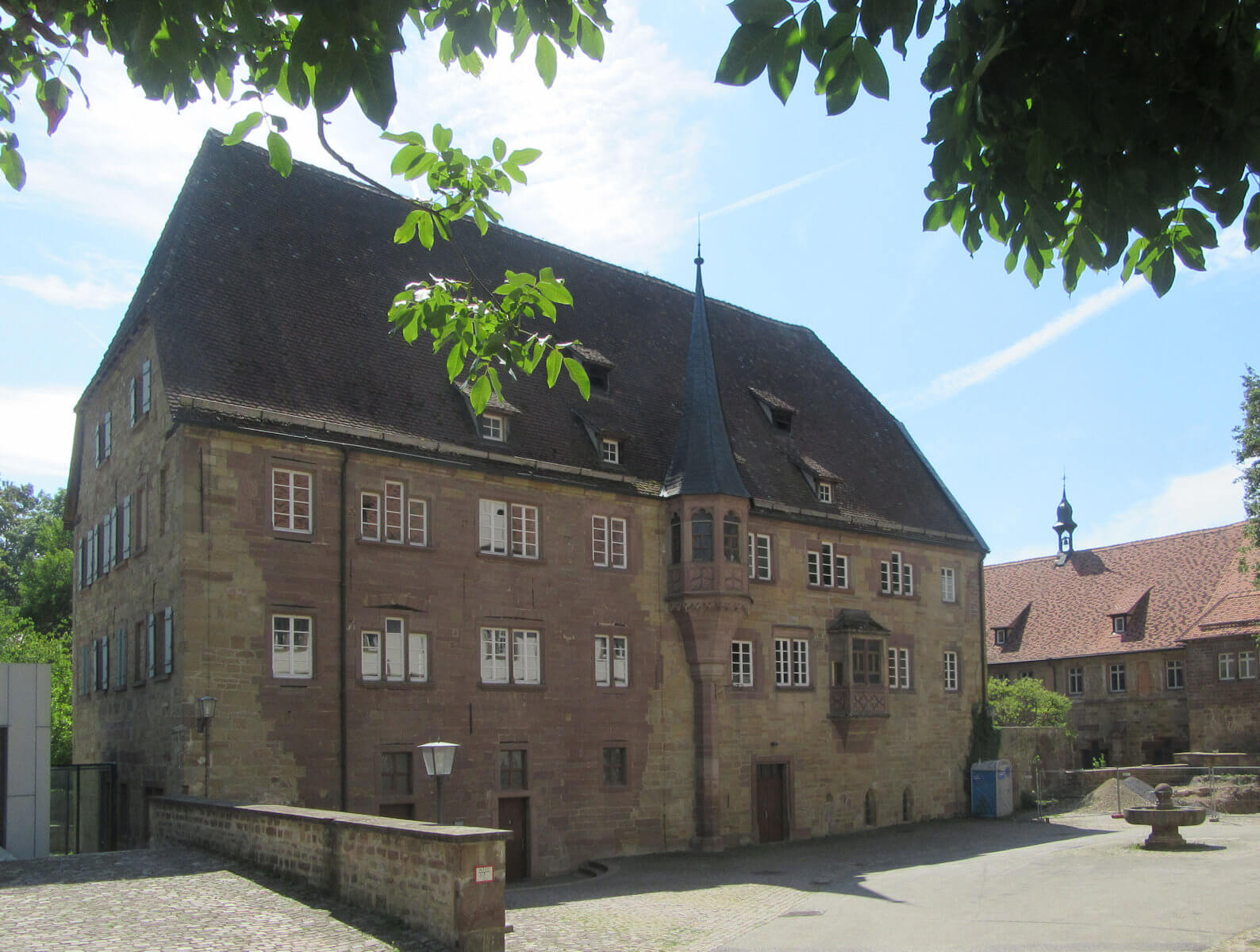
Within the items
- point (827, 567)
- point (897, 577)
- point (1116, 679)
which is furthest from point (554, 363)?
point (1116, 679)

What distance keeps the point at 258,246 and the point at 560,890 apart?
14398mm

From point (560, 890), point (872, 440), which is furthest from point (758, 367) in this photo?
point (560, 890)

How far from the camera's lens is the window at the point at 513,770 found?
26344 millimetres

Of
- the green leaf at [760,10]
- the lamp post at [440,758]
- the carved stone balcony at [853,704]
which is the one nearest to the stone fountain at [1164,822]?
the carved stone balcony at [853,704]

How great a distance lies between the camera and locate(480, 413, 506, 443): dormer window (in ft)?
89.6

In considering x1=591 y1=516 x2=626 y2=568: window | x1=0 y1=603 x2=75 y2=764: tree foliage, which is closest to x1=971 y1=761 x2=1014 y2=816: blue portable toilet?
x1=591 y1=516 x2=626 y2=568: window

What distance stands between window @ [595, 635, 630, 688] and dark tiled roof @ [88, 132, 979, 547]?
3.55m

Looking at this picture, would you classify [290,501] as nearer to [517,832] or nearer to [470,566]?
[470,566]

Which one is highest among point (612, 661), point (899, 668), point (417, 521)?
point (417, 521)

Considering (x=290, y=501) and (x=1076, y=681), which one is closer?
(x=290, y=501)

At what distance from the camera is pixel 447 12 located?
5.36m

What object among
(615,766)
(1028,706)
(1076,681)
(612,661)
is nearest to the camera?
(615,766)

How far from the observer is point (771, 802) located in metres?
31.8

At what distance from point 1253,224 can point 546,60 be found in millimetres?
3001
